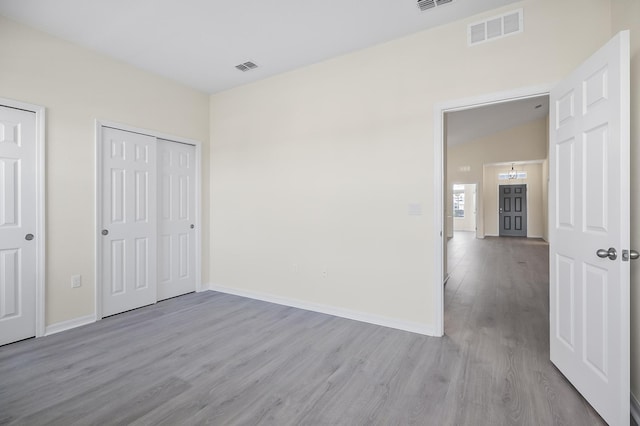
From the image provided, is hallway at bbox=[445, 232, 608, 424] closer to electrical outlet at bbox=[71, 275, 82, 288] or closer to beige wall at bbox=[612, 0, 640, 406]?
beige wall at bbox=[612, 0, 640, 406]

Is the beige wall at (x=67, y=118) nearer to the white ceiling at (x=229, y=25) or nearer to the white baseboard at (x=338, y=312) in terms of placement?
the white ceiling at (x=229, y=25)

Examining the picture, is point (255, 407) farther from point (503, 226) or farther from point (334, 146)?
point (503, 226)

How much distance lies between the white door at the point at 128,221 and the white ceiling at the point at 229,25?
1.03 metres

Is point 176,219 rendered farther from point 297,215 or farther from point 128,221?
point 297,215

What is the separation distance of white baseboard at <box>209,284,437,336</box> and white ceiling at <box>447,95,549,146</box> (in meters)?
4.67

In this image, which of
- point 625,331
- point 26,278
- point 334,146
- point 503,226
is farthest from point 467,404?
point 503,226

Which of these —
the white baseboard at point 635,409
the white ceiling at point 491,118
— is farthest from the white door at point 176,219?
the white ceiling at point 491,118

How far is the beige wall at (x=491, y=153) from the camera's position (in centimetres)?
941

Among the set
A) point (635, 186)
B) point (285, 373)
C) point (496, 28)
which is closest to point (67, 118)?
point (285, 373)

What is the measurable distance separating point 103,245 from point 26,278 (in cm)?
70

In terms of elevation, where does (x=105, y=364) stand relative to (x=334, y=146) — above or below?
below

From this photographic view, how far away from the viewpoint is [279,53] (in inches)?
135

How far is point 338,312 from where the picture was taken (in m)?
3.52

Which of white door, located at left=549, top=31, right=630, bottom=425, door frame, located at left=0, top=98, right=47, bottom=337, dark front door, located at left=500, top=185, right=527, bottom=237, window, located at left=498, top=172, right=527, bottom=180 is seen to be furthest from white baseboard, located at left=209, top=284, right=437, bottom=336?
window, located at left=498, top=172, right=527, bottom=180
